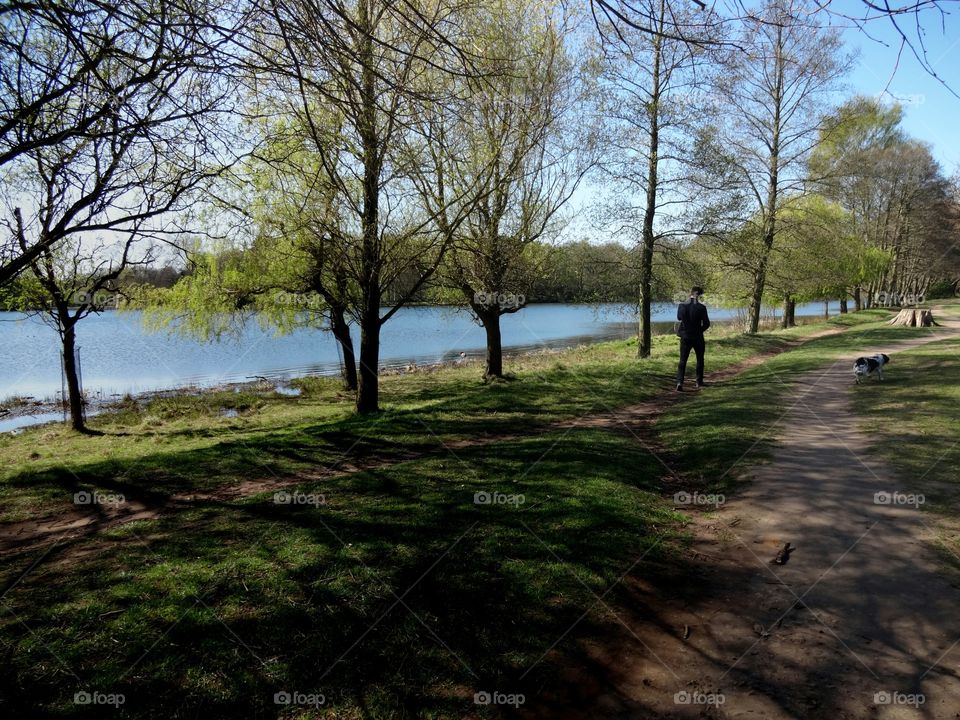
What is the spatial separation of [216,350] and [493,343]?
24.4 metres

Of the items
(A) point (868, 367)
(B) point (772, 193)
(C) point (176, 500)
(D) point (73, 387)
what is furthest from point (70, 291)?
(B) point (772, 193)

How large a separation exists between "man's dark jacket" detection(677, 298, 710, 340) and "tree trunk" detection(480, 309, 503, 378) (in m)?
5.52

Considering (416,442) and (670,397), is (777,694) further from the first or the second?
(670,397)

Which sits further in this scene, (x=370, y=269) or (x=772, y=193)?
(x=772, y=193)

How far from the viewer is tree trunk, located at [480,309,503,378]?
56.0 ft

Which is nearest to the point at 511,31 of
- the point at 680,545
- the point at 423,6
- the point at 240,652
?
the point at 423,6

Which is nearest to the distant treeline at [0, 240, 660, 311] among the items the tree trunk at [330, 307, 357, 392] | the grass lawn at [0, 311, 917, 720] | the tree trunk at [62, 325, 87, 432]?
the tree trunk at [330, 307, 357, 392]

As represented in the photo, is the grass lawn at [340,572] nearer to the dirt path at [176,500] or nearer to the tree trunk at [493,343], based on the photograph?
the dirt path at [176,500]

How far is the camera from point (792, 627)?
13.3ft

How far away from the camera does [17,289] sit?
1364 cm

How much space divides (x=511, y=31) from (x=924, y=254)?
1824 inches

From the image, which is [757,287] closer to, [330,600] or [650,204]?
[650,204]

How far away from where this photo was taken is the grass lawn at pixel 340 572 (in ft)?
11.6

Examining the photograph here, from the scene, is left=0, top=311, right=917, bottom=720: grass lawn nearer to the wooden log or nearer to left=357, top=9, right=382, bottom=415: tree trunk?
left=357, top=9, right=382, bottom=415: tree trunk
